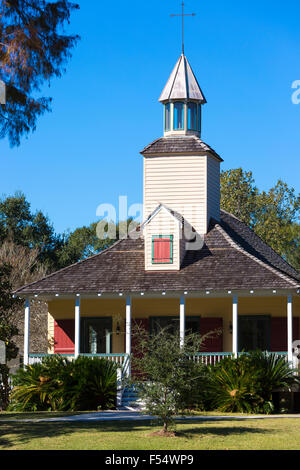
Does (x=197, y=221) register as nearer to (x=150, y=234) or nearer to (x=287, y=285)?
(x=150, y=234)

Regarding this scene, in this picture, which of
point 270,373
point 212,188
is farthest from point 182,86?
point 270,373

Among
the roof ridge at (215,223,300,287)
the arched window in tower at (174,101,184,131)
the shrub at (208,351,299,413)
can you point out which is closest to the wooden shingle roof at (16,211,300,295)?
the roof ridge at (215,223,300,287)

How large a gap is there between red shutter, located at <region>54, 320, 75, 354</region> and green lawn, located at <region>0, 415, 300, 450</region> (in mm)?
11785

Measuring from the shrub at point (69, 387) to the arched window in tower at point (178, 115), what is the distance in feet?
39.6

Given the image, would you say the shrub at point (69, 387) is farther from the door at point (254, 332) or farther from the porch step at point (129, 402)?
the door at point (254, 332)

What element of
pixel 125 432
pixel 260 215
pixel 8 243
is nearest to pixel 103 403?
pixel 125 432

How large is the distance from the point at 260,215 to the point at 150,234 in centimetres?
2742

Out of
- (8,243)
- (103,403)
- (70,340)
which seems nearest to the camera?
(103,403)

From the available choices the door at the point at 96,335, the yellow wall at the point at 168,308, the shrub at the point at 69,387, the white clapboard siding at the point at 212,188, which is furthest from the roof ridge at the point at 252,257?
the shrub at the point at 69,387

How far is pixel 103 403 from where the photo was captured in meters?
25.2

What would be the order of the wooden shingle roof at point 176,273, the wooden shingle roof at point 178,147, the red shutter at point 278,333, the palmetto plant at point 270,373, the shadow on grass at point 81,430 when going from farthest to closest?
the wooden shingle roof at point 178,147
the red shutter at point 278,333
the wooden shingle roof at point 176,273
the palmetto plant at point 270,373
the shadow on grass at point 81,430

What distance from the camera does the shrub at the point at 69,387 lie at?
25.0m

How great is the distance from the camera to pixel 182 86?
3488 cm

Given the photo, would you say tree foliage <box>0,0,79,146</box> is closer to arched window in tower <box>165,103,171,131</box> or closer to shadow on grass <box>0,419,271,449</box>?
shadow on grass <box>0,419,271,449</box>
